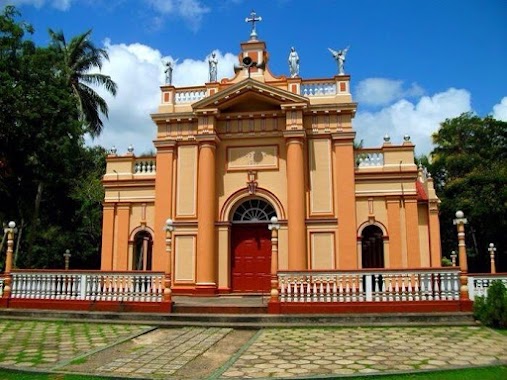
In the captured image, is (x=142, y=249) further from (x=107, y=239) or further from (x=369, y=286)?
(x=369, y=286)

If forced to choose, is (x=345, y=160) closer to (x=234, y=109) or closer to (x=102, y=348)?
(x=234, y=109)

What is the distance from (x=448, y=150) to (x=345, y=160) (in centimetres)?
2320

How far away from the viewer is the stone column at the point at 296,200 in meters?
17.1

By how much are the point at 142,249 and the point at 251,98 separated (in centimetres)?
759

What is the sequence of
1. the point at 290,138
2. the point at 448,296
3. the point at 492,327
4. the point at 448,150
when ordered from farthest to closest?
the point at 448,150, the point at 290,138, the point at 448,296, the point at 492,327

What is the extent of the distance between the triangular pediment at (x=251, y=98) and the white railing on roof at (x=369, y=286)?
23.0 ft

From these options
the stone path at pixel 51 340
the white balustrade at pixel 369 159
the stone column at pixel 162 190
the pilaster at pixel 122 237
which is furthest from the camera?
the pilaster at pixel 122 237

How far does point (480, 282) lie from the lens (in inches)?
509

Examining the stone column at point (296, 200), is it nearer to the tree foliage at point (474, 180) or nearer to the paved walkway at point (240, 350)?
the paved walkway at point (240, 350)

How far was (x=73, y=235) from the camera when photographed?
30.2 m

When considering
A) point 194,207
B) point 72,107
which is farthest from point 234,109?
point 72,107

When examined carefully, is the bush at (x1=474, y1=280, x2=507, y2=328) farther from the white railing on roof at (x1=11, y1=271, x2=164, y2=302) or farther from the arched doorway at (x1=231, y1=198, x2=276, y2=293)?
the white railing on roof at (x1=11, y1=271, x2=164, y2=302)

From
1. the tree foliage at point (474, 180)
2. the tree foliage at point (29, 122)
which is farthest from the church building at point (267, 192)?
the tree foliage at point (474, 180)

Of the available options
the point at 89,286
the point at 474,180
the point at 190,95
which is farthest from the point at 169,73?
the point at 474,180
